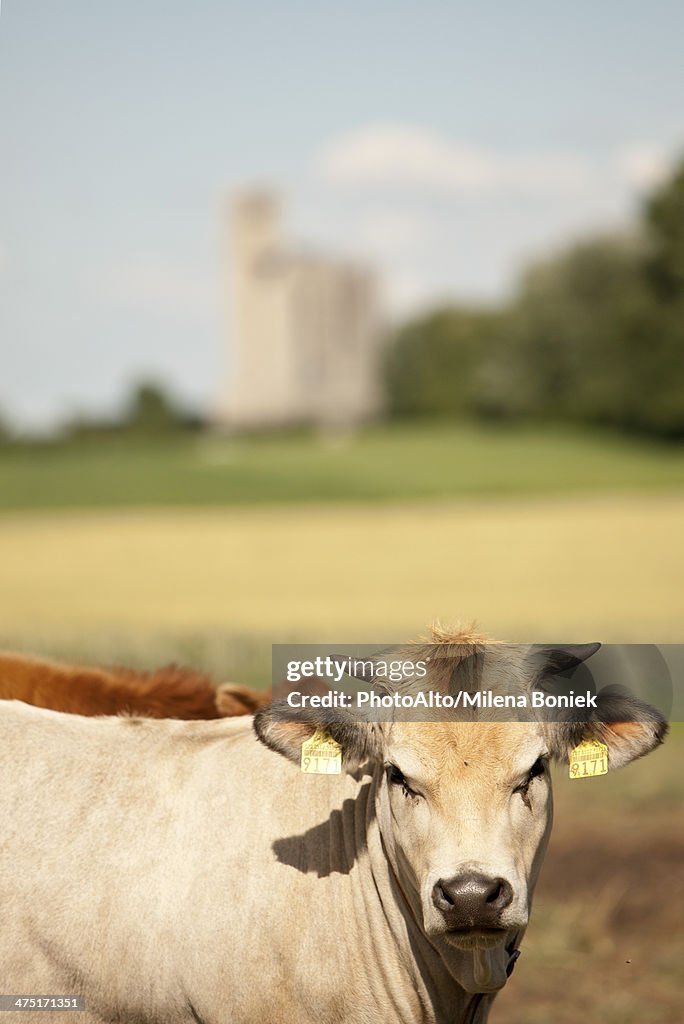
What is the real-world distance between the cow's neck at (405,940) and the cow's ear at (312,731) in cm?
11

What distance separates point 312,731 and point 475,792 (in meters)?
0.42

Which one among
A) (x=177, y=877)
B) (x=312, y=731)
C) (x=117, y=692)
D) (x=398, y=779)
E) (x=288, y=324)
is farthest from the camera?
(x=288, y=324)

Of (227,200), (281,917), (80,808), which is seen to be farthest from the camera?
(227,200)

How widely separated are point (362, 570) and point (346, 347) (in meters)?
1.95

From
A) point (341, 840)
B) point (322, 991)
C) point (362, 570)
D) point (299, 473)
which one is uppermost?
point (299, 473)

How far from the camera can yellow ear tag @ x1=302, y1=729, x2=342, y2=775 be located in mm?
2689

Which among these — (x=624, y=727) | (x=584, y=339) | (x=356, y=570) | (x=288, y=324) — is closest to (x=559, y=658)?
(x=624, y=727)

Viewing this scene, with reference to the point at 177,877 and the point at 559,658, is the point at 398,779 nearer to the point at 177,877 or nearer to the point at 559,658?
the point at 559,658

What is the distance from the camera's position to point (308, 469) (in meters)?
10.1

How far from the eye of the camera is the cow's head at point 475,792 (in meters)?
2.35

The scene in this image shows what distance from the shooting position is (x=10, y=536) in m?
9.41

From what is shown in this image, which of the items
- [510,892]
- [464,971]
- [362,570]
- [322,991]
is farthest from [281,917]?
[362,570]

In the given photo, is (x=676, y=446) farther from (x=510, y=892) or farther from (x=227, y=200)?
(x=510, y=892)

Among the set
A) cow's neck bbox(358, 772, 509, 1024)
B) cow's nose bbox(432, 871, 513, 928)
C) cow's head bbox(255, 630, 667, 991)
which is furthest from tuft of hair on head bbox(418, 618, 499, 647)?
cow's nose bbox(432, 871, 513, 928)
